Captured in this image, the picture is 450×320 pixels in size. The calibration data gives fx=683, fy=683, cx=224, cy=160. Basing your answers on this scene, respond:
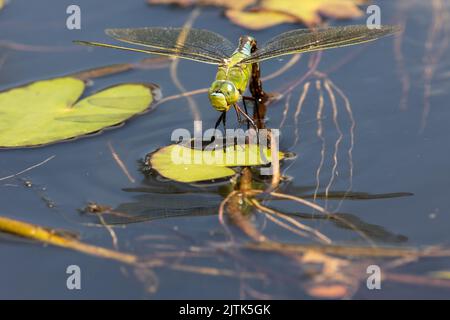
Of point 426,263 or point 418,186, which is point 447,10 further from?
point 426,263

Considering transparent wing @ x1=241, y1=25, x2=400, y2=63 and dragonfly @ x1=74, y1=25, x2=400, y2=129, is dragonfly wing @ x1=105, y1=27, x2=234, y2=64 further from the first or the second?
transparent wing @ x1=241, y1=25, x2=400, y2=63

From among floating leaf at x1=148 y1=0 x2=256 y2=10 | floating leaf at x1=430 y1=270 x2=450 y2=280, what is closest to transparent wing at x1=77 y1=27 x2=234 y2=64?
floating leaf at x1=148 y1=0 x2=256 y2=10

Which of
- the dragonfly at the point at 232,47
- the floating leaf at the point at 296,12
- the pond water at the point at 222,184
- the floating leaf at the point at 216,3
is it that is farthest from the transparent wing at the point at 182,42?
the floating leaf at the point at 216,3

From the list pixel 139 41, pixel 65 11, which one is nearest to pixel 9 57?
pixel 65 11

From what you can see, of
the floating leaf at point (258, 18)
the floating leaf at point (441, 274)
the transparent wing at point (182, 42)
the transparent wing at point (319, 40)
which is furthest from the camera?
the floating leaf at point (258, 18)

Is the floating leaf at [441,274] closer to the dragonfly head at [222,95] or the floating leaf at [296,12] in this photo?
the dragonfly head at [222,95]
